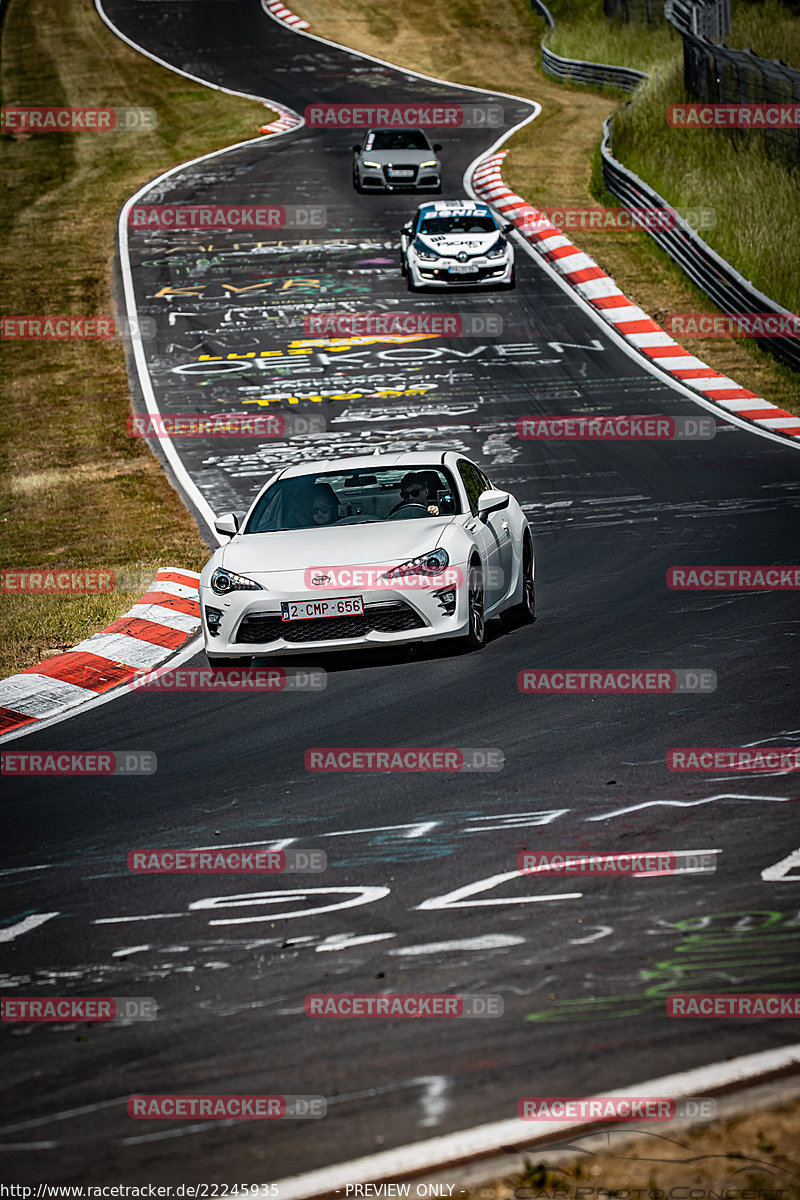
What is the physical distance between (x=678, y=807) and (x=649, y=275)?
71.0 ft

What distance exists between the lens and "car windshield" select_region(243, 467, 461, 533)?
10797 millimetres

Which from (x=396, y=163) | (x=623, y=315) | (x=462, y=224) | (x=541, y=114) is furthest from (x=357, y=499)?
(x=541, y=114)

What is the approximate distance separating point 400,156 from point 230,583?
83.4 feet

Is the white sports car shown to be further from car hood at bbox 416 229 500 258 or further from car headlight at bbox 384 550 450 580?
car hood at bbox 416 229 500 258

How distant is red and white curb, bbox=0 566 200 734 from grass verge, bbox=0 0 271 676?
0.30m

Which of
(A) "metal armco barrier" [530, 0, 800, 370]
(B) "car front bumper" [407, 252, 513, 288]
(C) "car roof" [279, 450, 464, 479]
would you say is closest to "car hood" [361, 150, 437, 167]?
(A) "metal armco barrier" [530, 0, 800, 370]

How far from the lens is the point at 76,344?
25.7 metres

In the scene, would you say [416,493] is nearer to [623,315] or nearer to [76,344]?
[623,315]

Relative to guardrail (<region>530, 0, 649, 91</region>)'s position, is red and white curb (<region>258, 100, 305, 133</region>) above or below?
below

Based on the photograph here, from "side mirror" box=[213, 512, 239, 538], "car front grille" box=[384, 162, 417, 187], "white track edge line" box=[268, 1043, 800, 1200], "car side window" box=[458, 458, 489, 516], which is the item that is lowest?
"car front grille" box=[384, 162, 417, 187]

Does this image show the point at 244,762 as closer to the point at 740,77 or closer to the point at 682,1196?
the point at 682,1196

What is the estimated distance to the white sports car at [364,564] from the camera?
9.72 metres

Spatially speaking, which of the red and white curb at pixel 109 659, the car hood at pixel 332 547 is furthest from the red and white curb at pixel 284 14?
the car hood at pixel 332 547

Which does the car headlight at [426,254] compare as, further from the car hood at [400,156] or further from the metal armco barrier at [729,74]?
the car hood at [400,156]
